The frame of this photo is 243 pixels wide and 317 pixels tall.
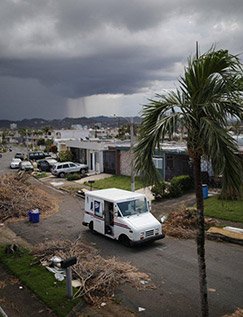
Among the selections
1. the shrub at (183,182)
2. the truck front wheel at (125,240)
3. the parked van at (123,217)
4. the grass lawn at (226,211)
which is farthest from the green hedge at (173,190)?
the truck front wheel at (125,240)

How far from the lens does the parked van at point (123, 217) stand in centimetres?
1385

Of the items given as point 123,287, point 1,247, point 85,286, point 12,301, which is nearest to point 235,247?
point 123,287

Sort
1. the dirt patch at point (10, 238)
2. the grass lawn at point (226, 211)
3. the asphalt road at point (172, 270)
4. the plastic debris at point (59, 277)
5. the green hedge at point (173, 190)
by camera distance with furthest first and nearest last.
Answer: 1. the green hedge at point (173, 190)
2. the grass lawn at point (226, 211)
3. the dirt patch at point (10, 238)
4. the plastic debris at point (59, 277)
5. the asphalt road at point (172, 270)

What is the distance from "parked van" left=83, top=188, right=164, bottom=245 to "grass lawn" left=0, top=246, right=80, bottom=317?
358 centimetres

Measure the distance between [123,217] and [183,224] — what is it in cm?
350

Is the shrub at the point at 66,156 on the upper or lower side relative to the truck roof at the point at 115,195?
lower

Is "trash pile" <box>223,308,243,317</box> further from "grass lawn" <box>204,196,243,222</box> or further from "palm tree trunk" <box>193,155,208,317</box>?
"grass lawn" <box>204,196,243,222</box>

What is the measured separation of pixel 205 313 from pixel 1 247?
9965 millimetres

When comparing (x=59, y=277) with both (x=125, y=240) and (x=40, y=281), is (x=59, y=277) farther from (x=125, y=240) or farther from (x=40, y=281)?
(x=125, y=240)

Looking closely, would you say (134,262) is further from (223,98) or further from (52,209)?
(52,209)

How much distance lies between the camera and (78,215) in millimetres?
20797

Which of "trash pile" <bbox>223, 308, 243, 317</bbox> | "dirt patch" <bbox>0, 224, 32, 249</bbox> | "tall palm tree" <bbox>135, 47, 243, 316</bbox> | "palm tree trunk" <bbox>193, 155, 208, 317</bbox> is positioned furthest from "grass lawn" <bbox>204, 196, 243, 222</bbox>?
"tall palm tree" <bbox>135, 47, 243, 316</bbox>

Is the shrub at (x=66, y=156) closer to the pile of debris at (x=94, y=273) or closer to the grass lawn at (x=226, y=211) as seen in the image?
the grass lawn at (x=226, y=211)

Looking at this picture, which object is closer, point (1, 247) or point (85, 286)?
point (85, 286)
